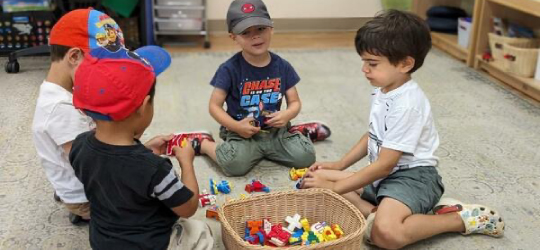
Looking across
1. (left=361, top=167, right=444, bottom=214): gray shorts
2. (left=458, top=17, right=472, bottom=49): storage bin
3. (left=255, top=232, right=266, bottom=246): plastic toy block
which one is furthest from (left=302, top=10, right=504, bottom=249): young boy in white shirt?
(left=458, top=17, right=472, bottom=49): storage bin

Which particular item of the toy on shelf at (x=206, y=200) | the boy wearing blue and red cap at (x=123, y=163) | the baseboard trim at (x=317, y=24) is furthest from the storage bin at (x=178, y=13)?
the boy wearing blue and red cap at (x=123, y=163)

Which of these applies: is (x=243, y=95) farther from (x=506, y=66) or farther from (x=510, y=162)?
(x=506, y=66)

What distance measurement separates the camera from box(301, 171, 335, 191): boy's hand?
64.2 inches

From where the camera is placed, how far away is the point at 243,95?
197 centimetres

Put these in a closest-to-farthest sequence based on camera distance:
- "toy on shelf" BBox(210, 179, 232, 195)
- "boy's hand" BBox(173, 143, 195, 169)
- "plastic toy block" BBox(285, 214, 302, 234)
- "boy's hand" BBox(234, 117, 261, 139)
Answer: "boy's hand" BBox(173, 143, 195, 169)
"plastic toy block" BBox(285, 214, 302, 234)
"toy on shelf" BBox(210, 179, 232, 195)
"boy's hand" BBox(234, 117, 261, 139)

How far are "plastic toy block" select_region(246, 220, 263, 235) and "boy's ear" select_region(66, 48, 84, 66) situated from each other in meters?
0.62

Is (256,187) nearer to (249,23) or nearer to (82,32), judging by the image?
(249,23)

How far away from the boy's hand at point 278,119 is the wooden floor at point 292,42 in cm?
167

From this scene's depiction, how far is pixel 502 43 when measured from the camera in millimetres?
2910

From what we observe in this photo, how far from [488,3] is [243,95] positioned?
1.77 meters

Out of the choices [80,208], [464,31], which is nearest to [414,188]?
[80,208]

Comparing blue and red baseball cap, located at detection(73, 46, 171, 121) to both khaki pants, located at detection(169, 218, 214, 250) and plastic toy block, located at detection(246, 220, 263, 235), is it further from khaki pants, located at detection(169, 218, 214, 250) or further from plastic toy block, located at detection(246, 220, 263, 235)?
plastic toy block, located at detection(246, 220, 263, 235)

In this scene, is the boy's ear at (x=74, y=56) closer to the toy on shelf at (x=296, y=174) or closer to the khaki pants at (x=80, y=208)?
the khaki pants at (x=80, y=208)

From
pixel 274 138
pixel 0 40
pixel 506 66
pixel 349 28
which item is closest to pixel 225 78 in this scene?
pixel 274 138
